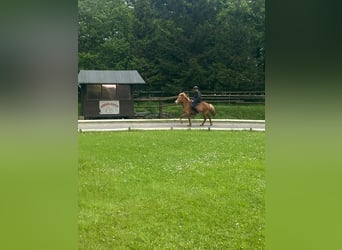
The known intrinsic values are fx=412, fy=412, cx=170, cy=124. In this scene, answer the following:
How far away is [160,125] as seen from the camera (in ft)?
17.6

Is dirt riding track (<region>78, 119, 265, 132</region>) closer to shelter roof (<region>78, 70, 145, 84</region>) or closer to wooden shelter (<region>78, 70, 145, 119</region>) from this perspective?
wooden shelter (<region>78, 70, 145, 119</region>)

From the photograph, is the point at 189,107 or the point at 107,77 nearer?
the point at 189,107

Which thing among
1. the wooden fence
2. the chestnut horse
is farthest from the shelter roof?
the chestnut horse

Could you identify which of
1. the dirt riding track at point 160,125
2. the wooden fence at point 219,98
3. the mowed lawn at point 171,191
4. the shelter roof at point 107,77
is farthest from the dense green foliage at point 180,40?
the mowed lawn at point 171,191

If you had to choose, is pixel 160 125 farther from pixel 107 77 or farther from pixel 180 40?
pixel 180 40

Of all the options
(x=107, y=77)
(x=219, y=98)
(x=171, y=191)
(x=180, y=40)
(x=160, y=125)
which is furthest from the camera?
(x=180, y=40)

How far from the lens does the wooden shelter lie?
5.47 m

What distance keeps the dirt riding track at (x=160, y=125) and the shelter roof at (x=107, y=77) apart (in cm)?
52

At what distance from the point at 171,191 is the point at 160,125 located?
8.18ft

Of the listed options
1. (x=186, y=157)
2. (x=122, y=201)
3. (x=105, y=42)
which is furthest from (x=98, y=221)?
(x=105, y=42)

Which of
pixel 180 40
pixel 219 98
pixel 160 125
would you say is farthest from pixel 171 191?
pixel 180 40
